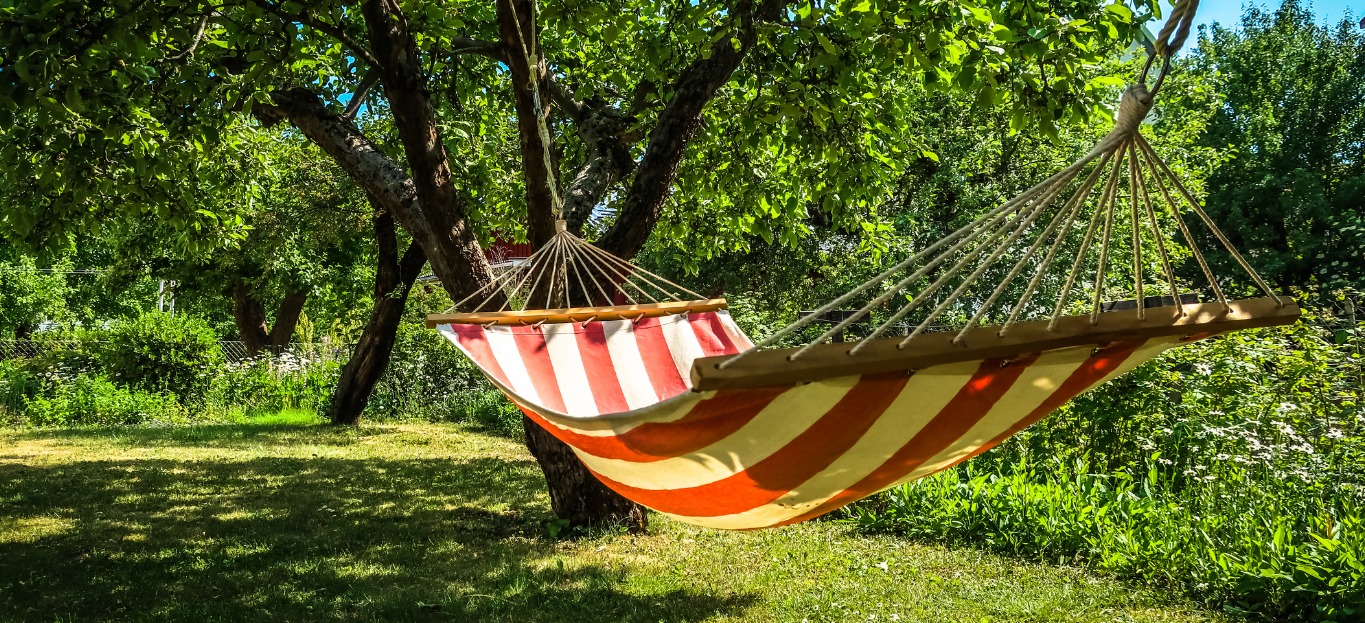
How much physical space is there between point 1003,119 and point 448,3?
6145 millimetres

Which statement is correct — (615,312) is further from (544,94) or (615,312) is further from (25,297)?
(25,297)

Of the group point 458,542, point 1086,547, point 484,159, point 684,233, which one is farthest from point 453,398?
point 1086,547

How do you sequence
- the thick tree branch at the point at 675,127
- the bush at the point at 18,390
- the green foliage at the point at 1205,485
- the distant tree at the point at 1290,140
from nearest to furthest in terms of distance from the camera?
the green foliage at the point at 1205,485, the thick tree branch at the point at 675,127, the bush at the point at 18,390, the distant tree at the point at 1290,140

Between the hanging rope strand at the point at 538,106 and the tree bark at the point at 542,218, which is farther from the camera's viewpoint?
the tree bark at the point at 542,218

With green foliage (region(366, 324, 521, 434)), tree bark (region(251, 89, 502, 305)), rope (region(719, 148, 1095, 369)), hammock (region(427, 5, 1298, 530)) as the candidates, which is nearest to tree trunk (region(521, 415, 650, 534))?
tree bark (region(251, 89, 502, 305))

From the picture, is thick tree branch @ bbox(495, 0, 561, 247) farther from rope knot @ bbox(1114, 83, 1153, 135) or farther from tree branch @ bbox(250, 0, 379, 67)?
rope knot @ bbox(1114, 83, 1153, 135)

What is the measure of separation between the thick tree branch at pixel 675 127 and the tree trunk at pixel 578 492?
0.88m

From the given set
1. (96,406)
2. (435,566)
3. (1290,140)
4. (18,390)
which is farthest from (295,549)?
(1290,140)

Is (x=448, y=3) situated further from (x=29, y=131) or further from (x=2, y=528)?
(x=2, y=528)

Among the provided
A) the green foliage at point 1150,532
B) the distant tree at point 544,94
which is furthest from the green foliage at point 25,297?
the green foliage at point 1150,532

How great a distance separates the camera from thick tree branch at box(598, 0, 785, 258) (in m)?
3.46

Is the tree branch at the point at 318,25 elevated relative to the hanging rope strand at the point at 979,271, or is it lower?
elevated

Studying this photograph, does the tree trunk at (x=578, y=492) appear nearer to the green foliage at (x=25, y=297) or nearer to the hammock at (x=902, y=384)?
the hammock at (x=902, y=384)

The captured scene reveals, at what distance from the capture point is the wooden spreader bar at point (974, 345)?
1245mm
